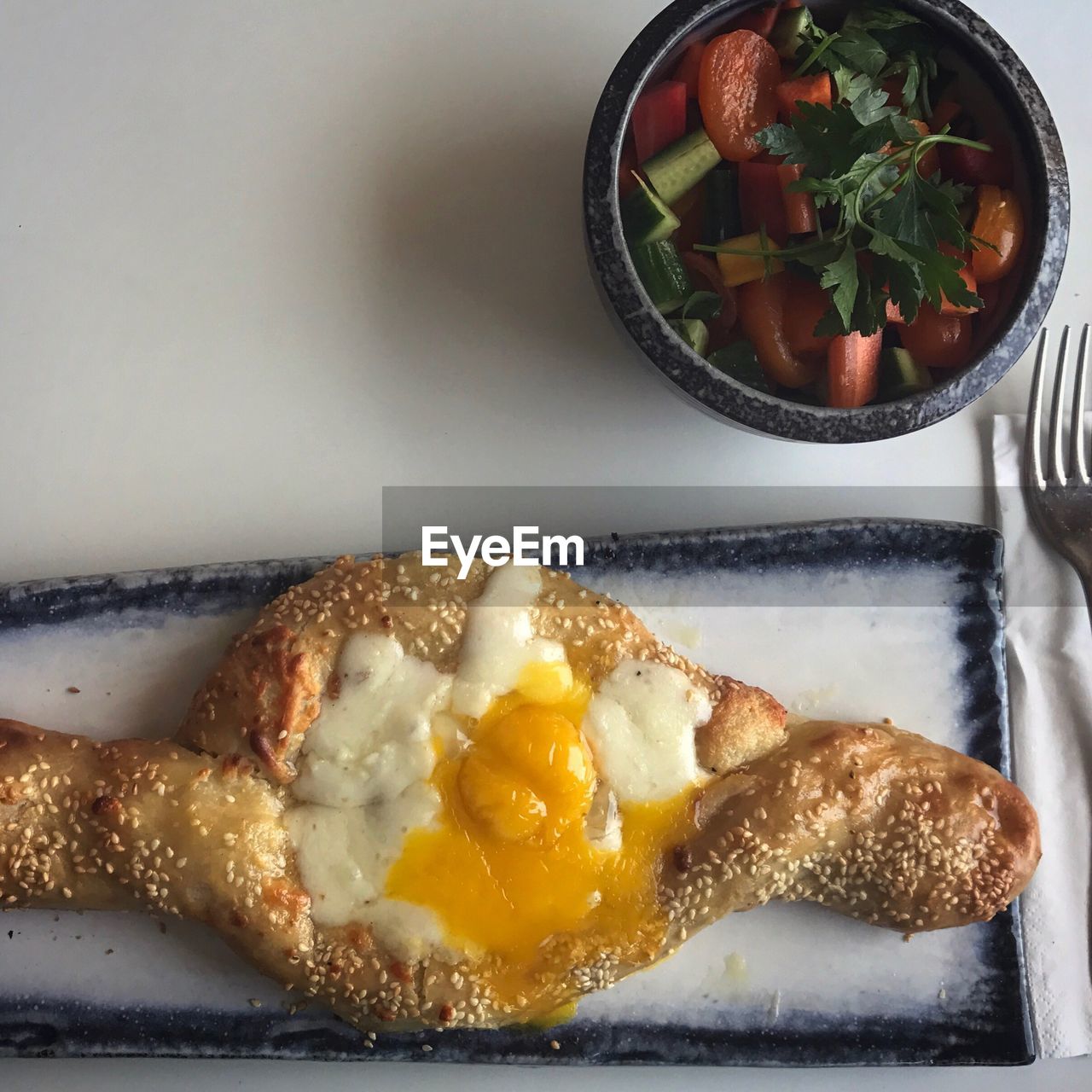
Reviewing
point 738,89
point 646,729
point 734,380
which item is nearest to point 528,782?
point 646,729

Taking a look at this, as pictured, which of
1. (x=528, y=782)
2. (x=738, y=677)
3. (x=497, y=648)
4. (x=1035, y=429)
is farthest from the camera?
(x=1035, y=429)

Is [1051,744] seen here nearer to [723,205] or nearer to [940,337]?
[940,337]

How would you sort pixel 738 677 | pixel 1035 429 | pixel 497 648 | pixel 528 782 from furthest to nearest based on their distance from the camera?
pixel 1035 429, pixel 738 677, pixel 497 648, pixel 528 782

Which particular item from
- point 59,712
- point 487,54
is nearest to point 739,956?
point 59,712

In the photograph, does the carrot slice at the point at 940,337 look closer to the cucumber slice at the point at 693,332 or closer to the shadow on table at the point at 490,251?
the cucumber slice at the point at 693,332

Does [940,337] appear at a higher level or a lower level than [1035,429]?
higher

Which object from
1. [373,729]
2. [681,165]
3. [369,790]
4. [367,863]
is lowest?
[367,863]

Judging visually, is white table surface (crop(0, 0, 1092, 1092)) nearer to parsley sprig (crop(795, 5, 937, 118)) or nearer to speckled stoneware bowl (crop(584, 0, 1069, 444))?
speckled stoneware bowl (crop(584, 0, 1069, 444))
